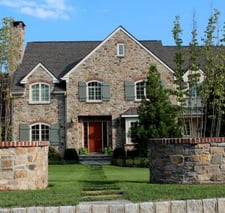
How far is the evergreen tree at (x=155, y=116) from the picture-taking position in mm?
23469

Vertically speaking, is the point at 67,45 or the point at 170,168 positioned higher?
the point at 67,45

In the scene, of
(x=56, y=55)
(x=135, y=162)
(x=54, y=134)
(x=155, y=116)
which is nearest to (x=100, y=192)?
(x=135, y=162)

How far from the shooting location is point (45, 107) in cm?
3055

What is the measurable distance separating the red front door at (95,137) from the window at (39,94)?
3.56 meters

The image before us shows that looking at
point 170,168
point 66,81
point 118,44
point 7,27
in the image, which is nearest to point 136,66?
point 118,44

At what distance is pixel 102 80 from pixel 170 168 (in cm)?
1919

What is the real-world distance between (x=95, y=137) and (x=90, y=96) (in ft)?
9.38

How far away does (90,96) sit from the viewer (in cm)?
3053

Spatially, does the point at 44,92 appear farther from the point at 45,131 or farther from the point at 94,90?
the point at 94,90

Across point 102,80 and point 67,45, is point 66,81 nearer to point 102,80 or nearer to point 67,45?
point 102,80

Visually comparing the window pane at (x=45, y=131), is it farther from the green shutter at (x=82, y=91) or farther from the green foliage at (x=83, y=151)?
the green shutter at (x=82, y=91)

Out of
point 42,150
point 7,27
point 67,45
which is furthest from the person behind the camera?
point 67,45

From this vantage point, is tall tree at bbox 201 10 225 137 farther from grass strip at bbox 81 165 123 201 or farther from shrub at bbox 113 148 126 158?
shrub at bbox 113 148 126 158

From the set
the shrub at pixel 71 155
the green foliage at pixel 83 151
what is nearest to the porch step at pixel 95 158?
the shrub at pixel 71 155
